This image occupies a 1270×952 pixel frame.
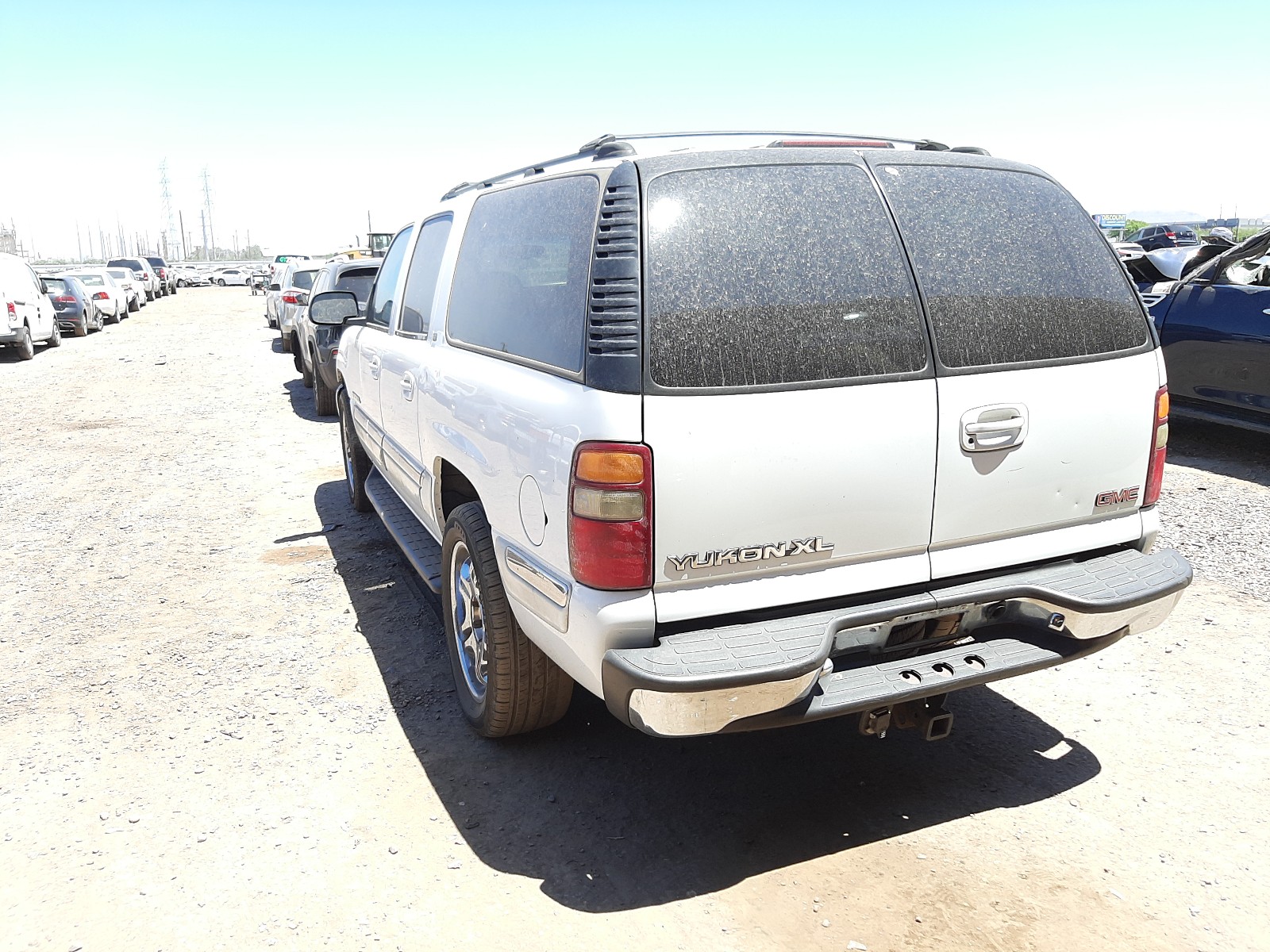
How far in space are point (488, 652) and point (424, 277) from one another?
203cm

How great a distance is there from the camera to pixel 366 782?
11.6 feet

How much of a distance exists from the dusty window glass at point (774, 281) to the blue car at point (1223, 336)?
5749 millimetres

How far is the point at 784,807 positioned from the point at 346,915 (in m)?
1.46

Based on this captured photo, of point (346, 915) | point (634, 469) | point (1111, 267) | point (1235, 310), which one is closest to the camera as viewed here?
point (634, 469)

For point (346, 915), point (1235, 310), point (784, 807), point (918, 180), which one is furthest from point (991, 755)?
point (1235, 310)

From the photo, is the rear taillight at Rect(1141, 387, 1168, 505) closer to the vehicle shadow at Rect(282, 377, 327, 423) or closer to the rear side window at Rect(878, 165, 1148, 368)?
the rear side window at Rect(878, 165, 1148, 368)

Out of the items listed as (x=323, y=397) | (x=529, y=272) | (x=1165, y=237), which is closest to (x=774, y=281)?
(x=529, y=272)

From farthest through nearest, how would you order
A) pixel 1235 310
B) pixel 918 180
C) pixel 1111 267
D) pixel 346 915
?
pixel 1235 310 → pixel 1111 267 → pixel 918 180 → pixel 346 915

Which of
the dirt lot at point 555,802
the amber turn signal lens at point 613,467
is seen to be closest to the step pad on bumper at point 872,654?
the amber turn signal lens at point 613,467

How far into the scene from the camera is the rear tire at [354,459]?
6641mm

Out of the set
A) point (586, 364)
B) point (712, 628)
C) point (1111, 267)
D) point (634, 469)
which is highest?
point (1111, 267)

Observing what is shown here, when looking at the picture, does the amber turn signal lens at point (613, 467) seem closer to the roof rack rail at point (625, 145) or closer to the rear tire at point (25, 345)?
the roof rack rail at point (625, 145)

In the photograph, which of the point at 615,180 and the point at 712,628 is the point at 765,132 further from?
the point at 712,628

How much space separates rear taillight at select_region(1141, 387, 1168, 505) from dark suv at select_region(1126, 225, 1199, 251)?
38006 mm
